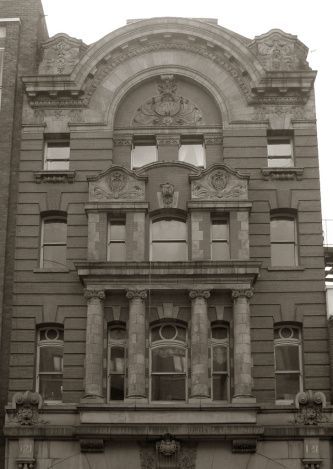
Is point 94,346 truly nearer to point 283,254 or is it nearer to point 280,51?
point 283,254

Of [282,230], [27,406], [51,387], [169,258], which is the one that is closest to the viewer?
[27,406]

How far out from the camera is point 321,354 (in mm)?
31250

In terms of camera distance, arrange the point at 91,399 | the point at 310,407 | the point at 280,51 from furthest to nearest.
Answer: the point at 280,51, the point at 310,407, the point at 91,399

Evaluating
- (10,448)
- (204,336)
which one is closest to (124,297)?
(204,336)

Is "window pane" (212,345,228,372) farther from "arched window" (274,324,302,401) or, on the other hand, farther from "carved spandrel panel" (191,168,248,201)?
"carved spandrel panel" (191,168,248,201)

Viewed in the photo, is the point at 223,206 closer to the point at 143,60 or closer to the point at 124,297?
the point at 124,297

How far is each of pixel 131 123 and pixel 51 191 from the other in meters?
4.15

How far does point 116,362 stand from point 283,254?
7143 millimetres

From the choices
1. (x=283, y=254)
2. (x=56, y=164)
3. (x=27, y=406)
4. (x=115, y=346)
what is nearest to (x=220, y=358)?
(x=115, y=346)

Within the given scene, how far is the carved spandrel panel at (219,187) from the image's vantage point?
1280 inches

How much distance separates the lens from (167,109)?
34.9 meters

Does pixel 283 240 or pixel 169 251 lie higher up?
pixel 283 240

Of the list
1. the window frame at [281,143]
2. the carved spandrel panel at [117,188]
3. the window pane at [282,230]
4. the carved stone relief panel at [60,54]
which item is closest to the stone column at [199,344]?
the window pane at [282,230]

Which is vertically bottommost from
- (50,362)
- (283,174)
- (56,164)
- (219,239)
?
(50,362)
